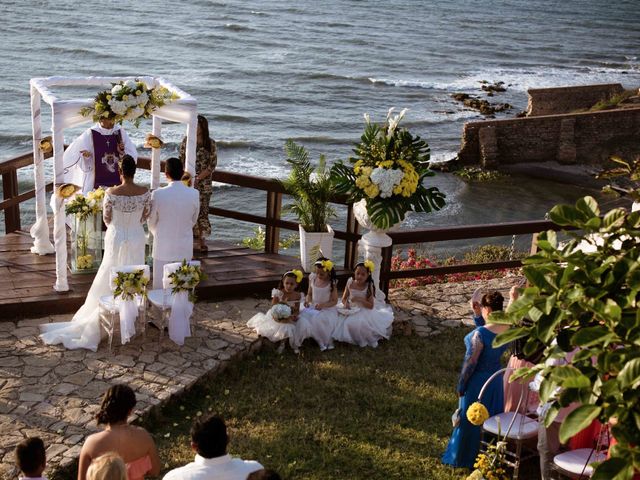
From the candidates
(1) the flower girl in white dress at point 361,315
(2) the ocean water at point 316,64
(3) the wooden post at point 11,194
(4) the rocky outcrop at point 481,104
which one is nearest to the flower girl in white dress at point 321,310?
(1) the flower girl in white dress at point 361,315

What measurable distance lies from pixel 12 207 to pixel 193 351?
13.9ft

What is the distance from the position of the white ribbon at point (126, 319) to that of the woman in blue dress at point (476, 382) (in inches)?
127

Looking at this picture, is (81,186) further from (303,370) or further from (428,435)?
(428,435)

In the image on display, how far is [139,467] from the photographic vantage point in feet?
20.0

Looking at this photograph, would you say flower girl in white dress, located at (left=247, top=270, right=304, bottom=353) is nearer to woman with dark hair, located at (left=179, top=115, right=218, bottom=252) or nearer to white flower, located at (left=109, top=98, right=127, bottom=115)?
woman with dark hair, located at (left=179, top=115, right=218, bottom=252)

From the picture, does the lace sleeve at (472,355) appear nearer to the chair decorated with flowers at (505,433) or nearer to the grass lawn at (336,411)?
the chair decorated with flowers at (505,433)

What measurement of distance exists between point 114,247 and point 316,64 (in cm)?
4332

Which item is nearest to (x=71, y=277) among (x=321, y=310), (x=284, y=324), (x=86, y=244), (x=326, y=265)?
(x=86, y=244)

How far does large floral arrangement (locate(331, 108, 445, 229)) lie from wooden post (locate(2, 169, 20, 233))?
4242 mm

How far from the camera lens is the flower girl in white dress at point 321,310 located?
32.4 feet

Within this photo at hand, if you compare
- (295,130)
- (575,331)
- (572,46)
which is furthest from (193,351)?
(572,46)

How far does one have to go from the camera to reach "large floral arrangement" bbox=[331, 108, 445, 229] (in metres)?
10.1

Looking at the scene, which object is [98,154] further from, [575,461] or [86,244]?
[575,461]

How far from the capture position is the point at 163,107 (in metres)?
10.7
